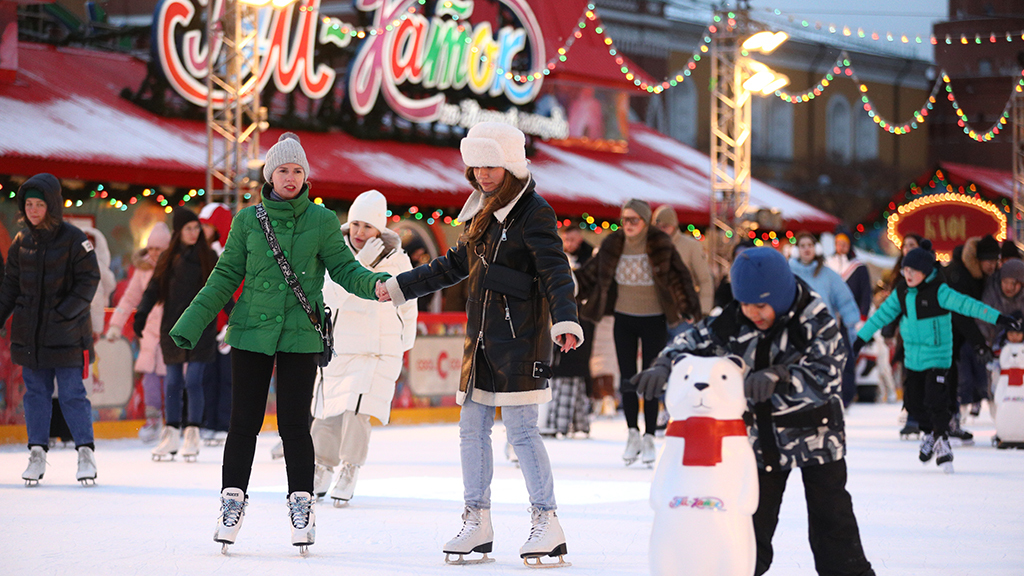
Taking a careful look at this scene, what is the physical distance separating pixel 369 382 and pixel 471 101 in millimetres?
12602

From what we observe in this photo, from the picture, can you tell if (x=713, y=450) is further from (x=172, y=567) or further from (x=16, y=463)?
(x=16, y=463)

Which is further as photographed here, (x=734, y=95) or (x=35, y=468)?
(x=734, y=95)

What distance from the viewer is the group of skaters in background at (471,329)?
3.72 m

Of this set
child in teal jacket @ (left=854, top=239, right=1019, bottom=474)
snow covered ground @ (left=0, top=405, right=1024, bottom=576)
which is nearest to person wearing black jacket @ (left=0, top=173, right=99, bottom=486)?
snow covered ground @ (left=0, top=405, right=1024, bottom=576)

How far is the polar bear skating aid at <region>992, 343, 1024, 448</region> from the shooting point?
9.40 meters

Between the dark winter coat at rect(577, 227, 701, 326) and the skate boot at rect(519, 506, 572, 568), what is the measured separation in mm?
3580


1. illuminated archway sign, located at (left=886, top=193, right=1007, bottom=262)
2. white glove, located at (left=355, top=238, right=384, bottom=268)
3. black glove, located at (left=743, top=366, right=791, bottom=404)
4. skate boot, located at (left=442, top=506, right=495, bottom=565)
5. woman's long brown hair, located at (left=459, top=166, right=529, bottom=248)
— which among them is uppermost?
illuminated archway sign, located at (left=886, top=193, right=1007, bottom=262)

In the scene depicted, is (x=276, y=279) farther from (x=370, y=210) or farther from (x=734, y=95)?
(x=734, y=95)

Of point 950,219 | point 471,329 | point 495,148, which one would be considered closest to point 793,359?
point 471,329

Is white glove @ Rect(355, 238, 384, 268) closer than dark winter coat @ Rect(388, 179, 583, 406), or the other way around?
dark winter coat @ Rect(388, 179, 583, 406)

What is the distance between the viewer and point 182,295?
8398mm

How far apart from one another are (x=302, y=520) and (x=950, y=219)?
21979mm

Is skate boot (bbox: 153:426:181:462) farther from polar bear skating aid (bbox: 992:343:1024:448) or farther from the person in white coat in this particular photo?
polar bear skating aid (bbox: 992:343:1024:448)

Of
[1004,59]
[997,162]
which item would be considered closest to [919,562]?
[1004,59]
